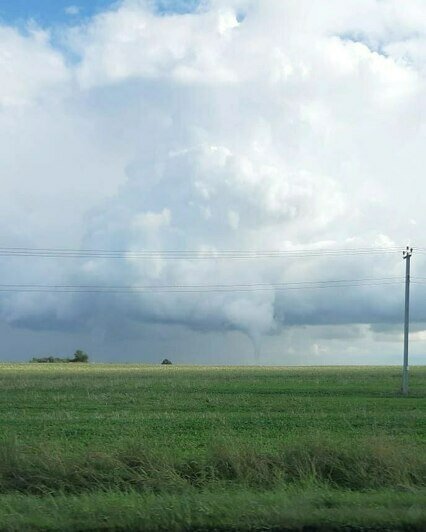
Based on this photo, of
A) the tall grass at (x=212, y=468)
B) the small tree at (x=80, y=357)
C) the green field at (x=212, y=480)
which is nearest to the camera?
the green field at (x=212, y=480)

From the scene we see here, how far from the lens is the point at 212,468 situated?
43.5 feet

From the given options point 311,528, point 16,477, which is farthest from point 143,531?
point 16,477

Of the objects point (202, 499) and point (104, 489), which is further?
point (104, 489)

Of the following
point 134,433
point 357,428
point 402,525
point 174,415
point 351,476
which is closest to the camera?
point 402,525

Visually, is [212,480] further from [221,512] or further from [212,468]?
[221,512]

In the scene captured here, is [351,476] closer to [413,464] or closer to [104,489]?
[413,464]

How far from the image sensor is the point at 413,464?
1305 cm

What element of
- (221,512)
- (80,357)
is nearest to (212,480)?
(221,512)

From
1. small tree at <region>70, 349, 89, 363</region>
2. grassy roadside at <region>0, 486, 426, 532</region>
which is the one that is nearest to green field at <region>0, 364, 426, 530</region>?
grassy roadside at <region>0, 486, 426, 532</region>

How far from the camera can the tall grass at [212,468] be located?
12.6m

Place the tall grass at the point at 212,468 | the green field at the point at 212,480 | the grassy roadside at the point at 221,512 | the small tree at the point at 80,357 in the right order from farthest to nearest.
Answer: the small tree at the point at 80,357
the tall grass at the point at 212,468
the green field at the point at 212,480
the grassy roadside at the point at 221,512

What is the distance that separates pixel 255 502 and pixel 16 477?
5.02 metres

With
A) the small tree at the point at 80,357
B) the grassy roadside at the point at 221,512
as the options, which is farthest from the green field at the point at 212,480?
the small tree at the point at 80,357

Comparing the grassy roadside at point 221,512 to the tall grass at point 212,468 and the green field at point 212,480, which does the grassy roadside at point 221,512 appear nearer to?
the green field at point 212,480
